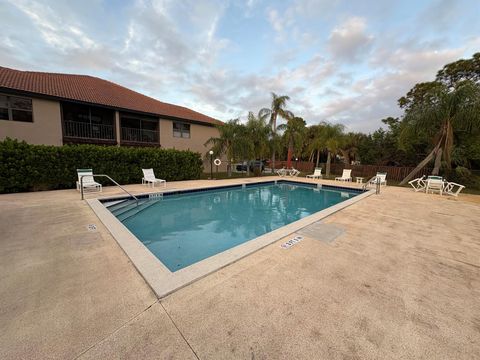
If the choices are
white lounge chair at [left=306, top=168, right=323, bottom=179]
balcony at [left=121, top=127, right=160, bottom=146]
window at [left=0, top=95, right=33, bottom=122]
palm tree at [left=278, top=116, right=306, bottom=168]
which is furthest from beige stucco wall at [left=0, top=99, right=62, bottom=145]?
white lounge chair at [left=306, top=168, right=323, bottom=179]

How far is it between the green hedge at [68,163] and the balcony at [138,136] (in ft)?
12.8

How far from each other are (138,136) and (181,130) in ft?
11.7

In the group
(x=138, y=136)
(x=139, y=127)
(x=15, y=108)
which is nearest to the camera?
(x=15, y=108)

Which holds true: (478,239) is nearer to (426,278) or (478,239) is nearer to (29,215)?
(426,278)

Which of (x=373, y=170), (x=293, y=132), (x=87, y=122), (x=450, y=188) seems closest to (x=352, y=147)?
(x=373, y=170)

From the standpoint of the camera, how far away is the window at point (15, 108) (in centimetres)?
1052

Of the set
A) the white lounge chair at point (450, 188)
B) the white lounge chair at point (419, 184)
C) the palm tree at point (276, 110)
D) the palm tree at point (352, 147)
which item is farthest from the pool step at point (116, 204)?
the palm tree at point (352, 147)

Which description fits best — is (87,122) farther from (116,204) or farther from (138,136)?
(116,204)

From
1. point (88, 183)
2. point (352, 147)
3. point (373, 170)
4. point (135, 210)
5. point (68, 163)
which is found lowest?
point (135, 210)

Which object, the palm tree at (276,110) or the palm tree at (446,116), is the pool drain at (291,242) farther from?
the palm tree at (276,110)

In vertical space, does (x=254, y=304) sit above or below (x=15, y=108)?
below

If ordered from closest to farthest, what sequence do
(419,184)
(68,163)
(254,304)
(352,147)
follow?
(254,304) < (68,163) < (419,184) < (352,147)

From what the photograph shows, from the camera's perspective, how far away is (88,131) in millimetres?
13750

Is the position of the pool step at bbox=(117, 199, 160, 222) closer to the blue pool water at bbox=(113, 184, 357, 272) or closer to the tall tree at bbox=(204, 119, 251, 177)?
the blue pool water at bbox=(113, 184, 357, 272)
